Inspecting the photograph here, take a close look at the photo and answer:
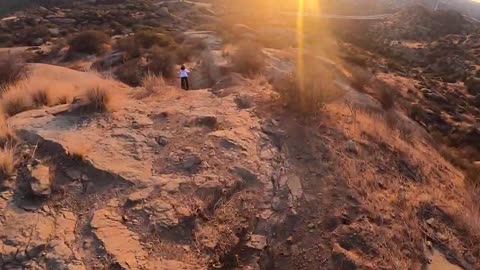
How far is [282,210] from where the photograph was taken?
748 cm

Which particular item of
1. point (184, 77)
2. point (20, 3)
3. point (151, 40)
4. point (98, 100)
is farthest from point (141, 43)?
point (20, 3)

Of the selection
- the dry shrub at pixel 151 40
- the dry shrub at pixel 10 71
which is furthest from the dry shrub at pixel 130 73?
the dry shrub at pixel 151 40

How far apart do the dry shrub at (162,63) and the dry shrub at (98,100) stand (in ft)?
23.8

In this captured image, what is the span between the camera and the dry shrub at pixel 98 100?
9.54 meters

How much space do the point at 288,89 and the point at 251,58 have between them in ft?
20.8

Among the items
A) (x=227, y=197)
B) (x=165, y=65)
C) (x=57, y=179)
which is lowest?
(x=165, y=65)

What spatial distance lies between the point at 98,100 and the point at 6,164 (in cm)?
301

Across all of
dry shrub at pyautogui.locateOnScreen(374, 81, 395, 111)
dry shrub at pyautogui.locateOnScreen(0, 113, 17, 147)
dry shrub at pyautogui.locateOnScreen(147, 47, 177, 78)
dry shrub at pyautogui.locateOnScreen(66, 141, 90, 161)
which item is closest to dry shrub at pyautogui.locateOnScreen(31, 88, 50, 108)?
dry shrub at pyautogui.locateOnScreen(0, 113, 17, 147)

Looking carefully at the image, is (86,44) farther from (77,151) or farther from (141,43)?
(77,151)

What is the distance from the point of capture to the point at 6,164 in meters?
6.90

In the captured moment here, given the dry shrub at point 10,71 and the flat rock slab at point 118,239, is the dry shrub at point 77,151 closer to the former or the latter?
the flat rock slab at point 118,239

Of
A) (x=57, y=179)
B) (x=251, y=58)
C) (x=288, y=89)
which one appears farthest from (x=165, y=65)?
(x=57, y=179)

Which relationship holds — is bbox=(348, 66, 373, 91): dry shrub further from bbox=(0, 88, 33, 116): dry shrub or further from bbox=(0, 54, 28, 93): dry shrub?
bbox=(0, 54, 28, 93): dry shrub

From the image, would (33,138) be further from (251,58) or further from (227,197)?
(251,58)
